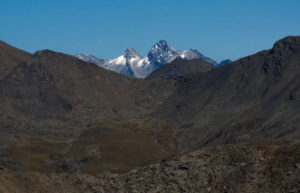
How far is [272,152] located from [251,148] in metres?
4.72

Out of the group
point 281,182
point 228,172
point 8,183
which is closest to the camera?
point 281,182

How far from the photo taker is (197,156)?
11850cm

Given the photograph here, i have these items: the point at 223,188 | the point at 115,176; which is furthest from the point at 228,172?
the point at 115,176

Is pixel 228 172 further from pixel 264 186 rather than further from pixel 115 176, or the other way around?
pixel 115 176

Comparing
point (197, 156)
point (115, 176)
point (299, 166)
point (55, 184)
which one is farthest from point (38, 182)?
point (299, 166)

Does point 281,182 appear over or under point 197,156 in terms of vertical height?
under

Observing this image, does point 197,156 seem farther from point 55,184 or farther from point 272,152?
point 55,184

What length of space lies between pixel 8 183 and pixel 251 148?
41794 millimetres

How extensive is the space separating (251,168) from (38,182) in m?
38.1

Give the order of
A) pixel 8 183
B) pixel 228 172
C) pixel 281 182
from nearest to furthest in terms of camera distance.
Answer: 1. pixel 281 182
2. pixel 228 172
3. pixel 8 183

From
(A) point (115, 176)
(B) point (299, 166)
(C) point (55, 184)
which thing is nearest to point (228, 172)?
(B) point (299, 166)

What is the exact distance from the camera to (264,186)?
346 feet

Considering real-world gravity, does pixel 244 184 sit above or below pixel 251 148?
below

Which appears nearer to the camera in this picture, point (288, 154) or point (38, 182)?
point (288, 154)
